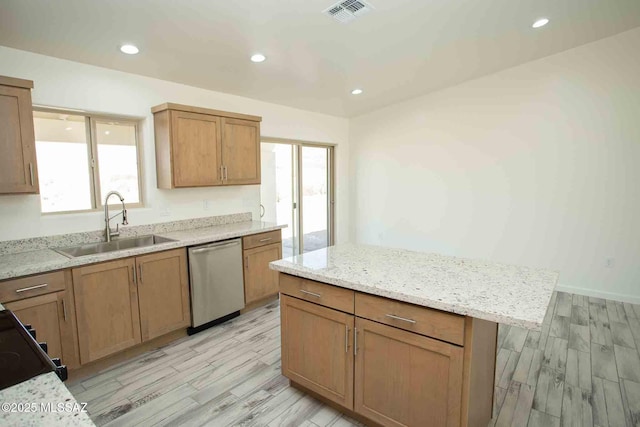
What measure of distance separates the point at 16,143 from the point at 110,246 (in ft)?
3.54

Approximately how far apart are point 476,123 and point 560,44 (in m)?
1.20

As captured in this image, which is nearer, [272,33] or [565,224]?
[272,33]

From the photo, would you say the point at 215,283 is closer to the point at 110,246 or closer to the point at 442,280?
the point at 110,246

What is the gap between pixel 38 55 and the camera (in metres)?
2.56

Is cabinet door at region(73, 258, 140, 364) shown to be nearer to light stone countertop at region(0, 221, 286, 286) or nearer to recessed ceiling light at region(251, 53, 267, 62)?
light stone countertop at region(0, 221, 286, 286)

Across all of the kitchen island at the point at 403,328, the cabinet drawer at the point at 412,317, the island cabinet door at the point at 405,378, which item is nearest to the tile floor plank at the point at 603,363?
the kitchen island at the point at 403,328

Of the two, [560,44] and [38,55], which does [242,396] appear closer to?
[38,55]

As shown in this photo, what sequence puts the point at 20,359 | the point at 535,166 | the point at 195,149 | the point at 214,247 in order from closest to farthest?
the point at 20,359 → the point at 214,247 → the point at 195,149 → the point at 535,166

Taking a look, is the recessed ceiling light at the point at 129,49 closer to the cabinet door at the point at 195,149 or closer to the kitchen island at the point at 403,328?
the cabinet door at the point at 195,149

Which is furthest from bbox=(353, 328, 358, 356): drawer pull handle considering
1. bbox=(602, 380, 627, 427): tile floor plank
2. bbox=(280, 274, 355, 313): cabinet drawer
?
bbox=(602, 380, 627, 427): tile floor plank

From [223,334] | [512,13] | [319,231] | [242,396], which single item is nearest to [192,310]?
[223,334]

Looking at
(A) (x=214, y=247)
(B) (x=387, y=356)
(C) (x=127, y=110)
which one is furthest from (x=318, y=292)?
(C) (x=127, y=110)

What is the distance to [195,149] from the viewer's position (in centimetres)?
326

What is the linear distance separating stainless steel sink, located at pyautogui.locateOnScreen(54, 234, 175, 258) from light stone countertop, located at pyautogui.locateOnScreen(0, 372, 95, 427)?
201 cm
